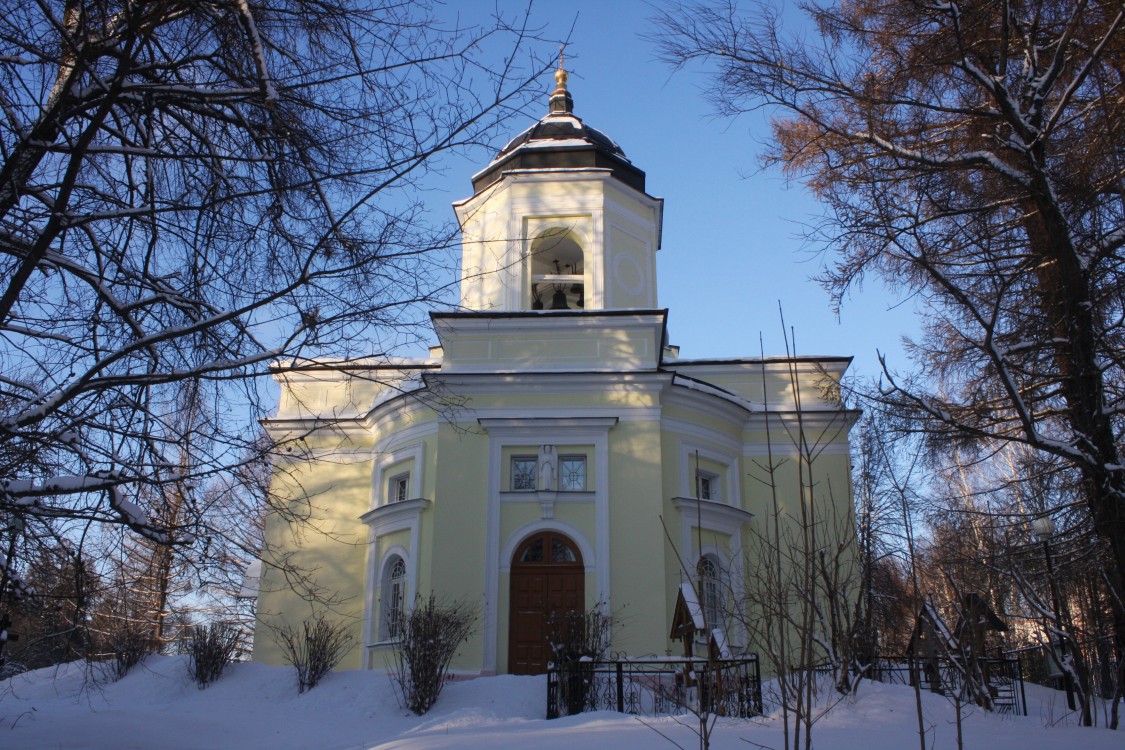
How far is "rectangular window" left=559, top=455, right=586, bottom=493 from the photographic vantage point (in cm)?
1669

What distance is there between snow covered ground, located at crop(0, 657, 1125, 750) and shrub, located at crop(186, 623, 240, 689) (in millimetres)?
184

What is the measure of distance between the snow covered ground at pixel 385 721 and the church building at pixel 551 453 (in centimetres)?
159

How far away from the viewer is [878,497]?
91.9 ft

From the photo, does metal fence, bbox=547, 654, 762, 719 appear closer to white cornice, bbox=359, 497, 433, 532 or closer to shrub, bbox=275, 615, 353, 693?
shrub, bbox=275, 615, 353, 693

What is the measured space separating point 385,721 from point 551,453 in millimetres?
5699

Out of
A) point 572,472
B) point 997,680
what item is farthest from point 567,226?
point 997,680

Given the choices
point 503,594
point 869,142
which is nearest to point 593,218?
point 503,594

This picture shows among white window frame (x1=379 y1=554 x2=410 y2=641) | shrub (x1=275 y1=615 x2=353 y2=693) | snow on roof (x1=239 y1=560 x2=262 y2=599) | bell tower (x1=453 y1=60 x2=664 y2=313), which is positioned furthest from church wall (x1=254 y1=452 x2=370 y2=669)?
bell tower (x1=453 y1=60 x2=664 y2=313)

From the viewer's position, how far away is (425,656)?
42.1ft

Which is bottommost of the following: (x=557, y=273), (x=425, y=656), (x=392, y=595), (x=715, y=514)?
(x=425, y=656)

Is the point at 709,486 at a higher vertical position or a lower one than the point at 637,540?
higher

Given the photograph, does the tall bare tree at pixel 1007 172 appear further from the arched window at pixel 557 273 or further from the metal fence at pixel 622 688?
the arched window at pixel 557 273

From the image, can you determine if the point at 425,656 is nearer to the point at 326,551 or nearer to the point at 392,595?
the point at 392,595

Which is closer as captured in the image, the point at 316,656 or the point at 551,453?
the point at 316,656
